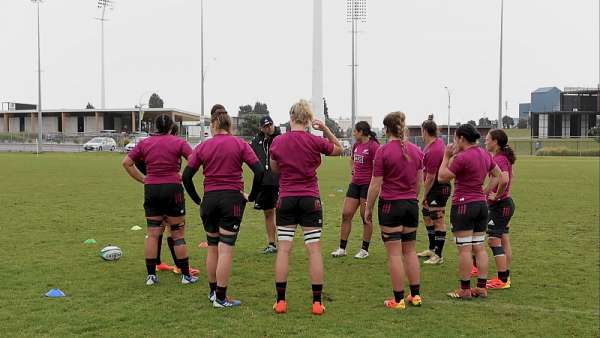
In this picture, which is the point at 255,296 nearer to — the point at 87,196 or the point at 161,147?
the point at 161,147

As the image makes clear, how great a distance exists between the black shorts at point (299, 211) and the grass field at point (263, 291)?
3.04ft

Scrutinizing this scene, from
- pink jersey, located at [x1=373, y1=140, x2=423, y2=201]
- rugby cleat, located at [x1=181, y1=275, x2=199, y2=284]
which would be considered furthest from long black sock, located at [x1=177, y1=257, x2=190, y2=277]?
pink jersey, located at [x1=373, y1=140, x2=423, y2=201]

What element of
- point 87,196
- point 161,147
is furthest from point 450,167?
point 87,196

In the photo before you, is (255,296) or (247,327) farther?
(255,296)

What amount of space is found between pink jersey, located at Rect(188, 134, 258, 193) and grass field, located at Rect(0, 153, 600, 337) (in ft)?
4.27

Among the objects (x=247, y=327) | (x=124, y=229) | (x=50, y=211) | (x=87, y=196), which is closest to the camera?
(x=247, y=327)

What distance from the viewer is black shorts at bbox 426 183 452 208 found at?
8328 millimetres

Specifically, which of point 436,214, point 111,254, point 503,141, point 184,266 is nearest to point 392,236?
point 503,141

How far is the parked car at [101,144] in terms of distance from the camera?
188 feet

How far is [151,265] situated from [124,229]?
443 cm

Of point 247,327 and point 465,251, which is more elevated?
point 465,251

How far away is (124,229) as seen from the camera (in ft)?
37.1

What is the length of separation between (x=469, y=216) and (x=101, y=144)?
55607 millimetres

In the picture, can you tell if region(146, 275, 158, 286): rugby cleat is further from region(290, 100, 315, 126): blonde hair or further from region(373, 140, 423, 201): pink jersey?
region(373, 140, 423, 201): pink jersey
